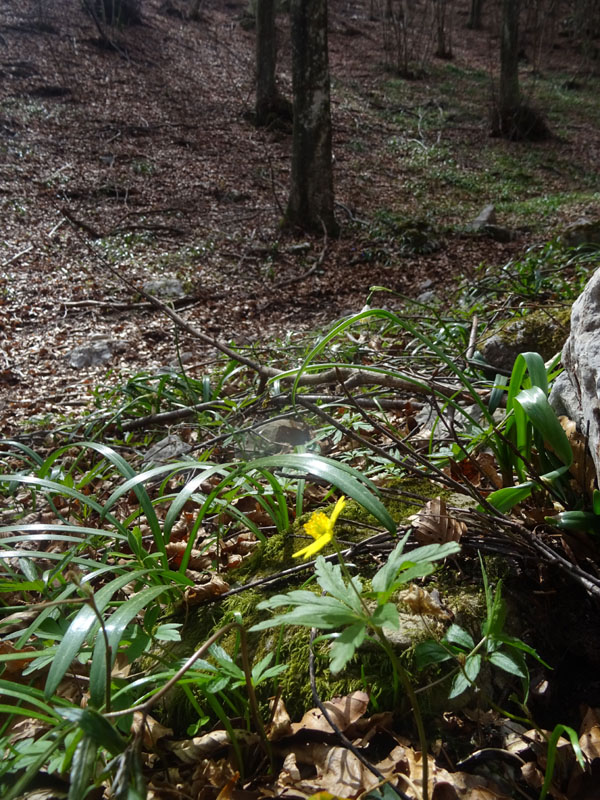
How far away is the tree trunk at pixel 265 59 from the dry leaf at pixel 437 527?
42.0 ft

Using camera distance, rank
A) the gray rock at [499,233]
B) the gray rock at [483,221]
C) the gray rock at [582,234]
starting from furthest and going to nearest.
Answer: the gray rock at [483,221], the gray rock at [499,233], the gray rock at [582,234]

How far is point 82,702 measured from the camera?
1240 mm

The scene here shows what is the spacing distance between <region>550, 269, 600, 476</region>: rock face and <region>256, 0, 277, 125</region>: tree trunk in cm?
1245

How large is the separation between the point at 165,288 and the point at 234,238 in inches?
80.4

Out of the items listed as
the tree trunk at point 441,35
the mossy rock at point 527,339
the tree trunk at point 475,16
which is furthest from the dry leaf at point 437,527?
the tree trunk at point 475,16

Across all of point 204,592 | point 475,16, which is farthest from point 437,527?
point 475,16

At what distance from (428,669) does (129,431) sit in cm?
265

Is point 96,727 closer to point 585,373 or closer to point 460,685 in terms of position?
point 460,685

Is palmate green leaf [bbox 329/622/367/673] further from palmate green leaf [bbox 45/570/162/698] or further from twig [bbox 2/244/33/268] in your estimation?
twig [bbox 2/244/33/268]

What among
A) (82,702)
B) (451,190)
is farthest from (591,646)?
(451,190)

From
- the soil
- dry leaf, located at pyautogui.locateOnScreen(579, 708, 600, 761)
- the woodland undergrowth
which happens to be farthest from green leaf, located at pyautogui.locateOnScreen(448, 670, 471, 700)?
the soil

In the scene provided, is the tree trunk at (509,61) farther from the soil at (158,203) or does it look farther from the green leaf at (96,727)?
the green leaf at (96,727)

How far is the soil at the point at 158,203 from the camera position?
544 centimetres

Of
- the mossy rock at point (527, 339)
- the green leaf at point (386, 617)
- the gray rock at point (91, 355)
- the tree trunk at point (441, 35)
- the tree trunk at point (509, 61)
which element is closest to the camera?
the green leaf at point (386, 617)
